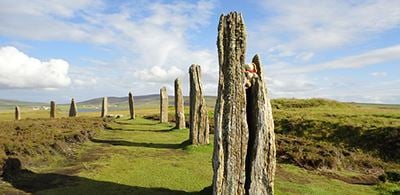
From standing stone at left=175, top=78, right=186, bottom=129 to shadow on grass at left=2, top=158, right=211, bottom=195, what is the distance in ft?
59.7

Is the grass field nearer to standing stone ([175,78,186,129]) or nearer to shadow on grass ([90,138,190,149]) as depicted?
shadow on grass ([90,138,190,149])

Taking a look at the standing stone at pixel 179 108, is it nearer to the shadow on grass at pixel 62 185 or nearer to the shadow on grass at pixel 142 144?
the shadow on grass at pixel 142 144

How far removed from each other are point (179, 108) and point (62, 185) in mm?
20381

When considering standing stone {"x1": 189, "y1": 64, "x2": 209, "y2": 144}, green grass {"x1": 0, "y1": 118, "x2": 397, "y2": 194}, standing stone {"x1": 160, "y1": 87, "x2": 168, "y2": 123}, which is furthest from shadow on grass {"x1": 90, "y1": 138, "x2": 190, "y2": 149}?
standing stone {"x1": 160, "y1": 87, "x2": 168, "y2": 123}

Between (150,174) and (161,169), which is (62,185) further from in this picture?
(161,169)

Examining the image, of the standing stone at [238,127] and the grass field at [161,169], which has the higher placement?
the standing stone at [238,127]

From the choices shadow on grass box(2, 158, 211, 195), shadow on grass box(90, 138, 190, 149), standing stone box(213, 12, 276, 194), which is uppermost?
standing stone box(213, 12, 276, 194)

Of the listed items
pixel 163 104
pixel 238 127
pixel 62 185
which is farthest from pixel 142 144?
pixel 163 104

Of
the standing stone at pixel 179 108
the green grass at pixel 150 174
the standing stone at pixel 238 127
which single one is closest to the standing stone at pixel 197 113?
the green grass at pixel 150 174

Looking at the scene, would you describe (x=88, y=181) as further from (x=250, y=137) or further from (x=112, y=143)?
(x=112, y=143)

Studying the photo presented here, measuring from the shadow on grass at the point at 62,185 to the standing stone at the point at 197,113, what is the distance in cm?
944

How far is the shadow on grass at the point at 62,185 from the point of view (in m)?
14.9

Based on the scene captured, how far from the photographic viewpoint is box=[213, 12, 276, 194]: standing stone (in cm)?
1288

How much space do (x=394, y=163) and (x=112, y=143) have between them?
1830 centimetres
